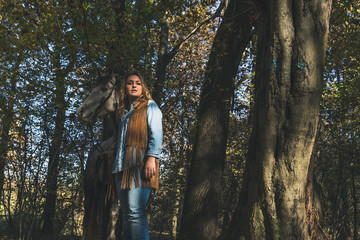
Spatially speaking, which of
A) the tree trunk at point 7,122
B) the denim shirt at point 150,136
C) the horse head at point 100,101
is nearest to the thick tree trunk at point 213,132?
the horse head at point 100,101

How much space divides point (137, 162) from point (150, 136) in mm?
278

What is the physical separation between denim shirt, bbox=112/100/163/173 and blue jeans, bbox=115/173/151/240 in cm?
27

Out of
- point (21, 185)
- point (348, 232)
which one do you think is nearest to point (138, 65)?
point (21, 185)

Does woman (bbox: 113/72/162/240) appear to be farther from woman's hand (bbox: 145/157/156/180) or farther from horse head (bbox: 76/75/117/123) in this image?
horse head (bbox: 76/75/117/123)

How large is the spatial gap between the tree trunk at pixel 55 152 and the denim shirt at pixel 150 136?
4.11 metres

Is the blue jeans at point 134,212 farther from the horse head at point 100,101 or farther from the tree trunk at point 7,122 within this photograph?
the tree trunk at point 7,122

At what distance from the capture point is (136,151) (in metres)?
3.28

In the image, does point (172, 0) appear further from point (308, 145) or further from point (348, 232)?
point (348, 232)

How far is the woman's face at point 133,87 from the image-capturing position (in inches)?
144

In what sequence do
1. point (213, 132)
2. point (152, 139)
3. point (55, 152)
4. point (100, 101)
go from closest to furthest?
point (152, 139) → point (100, 101) → point (213, 132) → point (55, 152)

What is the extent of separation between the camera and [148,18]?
38.5 feet

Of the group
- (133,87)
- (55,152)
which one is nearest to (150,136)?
(133,87)

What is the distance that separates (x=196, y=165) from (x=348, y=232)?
331 inches

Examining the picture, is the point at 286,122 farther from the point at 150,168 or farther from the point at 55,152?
the point at 55,152
